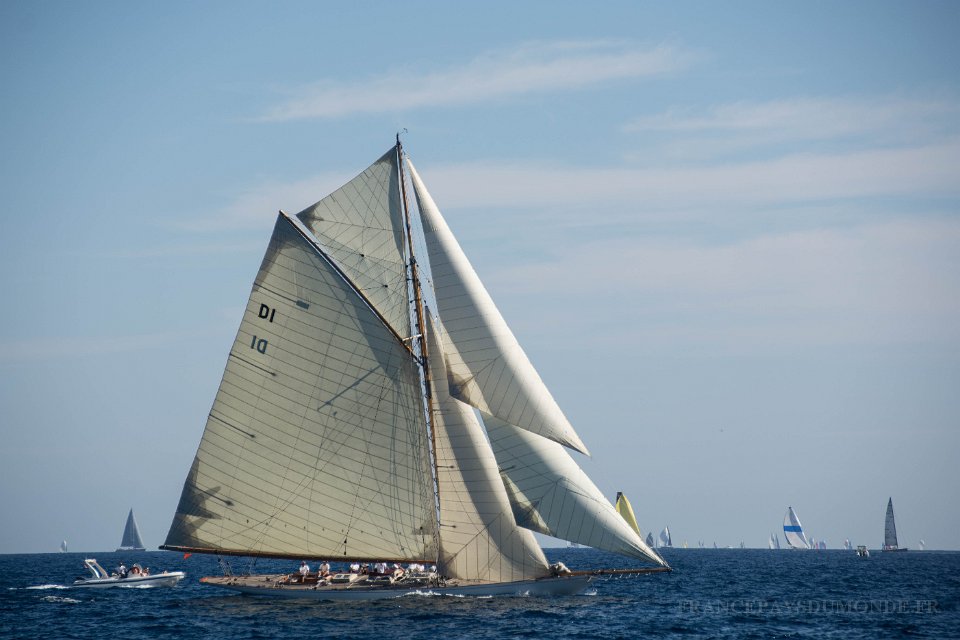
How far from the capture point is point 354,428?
166 ft

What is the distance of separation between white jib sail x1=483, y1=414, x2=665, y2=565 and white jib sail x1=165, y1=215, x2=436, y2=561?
4.32m

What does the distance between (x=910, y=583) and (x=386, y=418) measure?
55109 mm

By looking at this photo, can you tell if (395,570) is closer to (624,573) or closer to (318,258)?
(624,573)

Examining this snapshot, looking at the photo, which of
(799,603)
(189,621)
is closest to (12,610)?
(189,621)

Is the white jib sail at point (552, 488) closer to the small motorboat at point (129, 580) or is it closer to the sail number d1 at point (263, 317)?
the sail number d1 at point (263, 317)

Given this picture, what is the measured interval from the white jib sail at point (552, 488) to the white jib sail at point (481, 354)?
191 cm

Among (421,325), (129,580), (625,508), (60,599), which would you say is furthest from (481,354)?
(625,508)

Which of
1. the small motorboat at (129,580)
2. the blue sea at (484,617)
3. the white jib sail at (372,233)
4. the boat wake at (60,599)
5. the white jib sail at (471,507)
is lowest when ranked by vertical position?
the blue sea at (484,617)

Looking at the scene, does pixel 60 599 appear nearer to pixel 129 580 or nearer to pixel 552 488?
pixel 129 580

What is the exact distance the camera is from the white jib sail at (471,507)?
49.6 meters

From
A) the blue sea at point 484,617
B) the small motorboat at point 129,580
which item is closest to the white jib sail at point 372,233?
the blue sea at point 484,617

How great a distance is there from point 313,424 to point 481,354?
29.0 ft

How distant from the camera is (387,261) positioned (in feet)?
167

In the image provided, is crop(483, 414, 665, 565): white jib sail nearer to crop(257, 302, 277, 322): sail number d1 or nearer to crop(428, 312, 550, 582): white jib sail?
crop(428, 312, 550, 582): white jib sail
